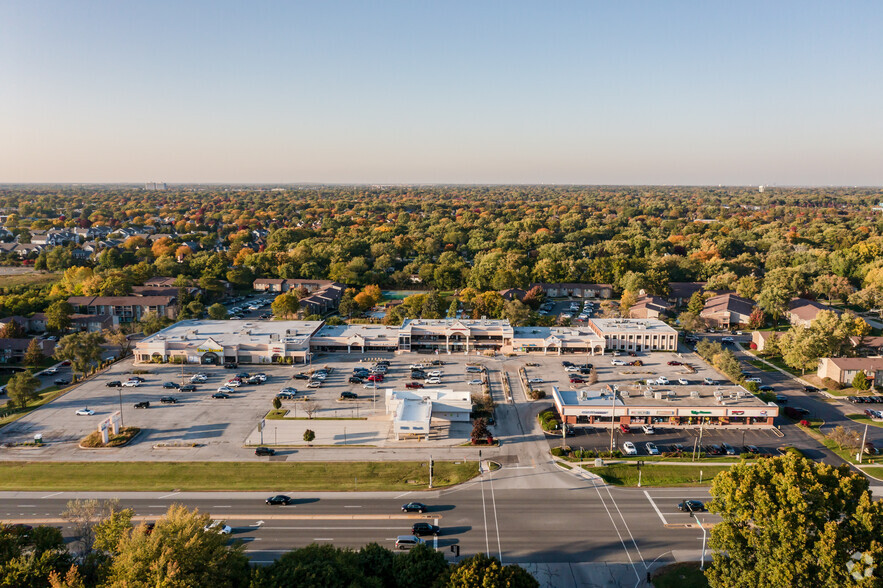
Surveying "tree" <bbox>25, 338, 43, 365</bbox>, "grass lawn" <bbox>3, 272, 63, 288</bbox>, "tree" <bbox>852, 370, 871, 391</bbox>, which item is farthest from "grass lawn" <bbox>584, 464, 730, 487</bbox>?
"grass lawn" <bbox>3, 272, 63, 288</bbox>

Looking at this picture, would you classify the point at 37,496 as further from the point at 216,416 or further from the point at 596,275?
the point at 596,275

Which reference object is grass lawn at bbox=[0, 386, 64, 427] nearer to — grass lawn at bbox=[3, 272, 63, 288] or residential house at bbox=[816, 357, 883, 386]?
grass lawn at bbox=[3, 272, 63, 288]

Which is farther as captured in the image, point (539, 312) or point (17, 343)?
point (539, 312)

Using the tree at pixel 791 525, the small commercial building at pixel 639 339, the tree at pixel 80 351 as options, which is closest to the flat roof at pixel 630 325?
the small commercial building at pixel 639 339

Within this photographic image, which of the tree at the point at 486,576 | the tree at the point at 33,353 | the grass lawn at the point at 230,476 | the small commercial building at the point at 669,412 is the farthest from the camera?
the tree at the point at 33,353

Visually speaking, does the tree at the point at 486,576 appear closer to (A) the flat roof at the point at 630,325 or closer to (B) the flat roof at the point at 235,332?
(B) the flat roof at the point at 235,332

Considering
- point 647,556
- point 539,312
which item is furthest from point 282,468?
point 539,312
